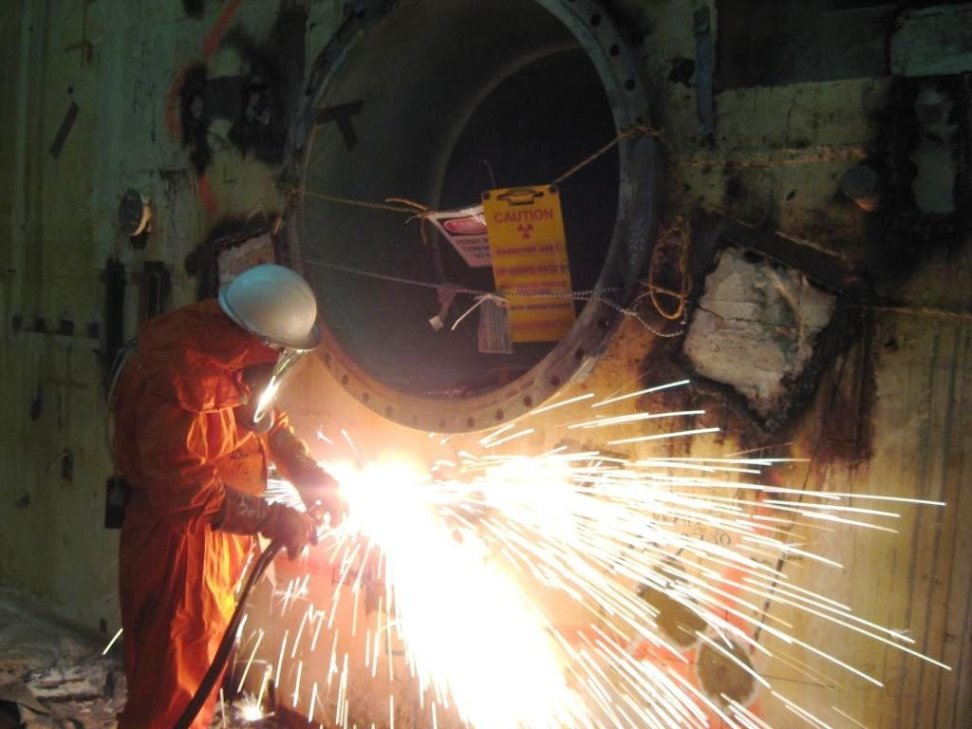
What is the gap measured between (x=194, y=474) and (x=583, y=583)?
3.74 feet

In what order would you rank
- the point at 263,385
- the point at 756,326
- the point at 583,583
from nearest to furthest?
the point at 756,326 → the point at 583,583 → the point at 263,385

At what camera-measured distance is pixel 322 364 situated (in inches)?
120

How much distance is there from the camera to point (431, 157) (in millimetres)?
3414

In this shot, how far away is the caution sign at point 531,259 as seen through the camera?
260cm

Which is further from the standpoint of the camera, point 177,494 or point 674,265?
point 177,494

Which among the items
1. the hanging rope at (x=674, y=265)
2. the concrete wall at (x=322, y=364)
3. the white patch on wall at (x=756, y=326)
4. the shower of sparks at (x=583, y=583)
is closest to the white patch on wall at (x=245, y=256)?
the concrete wall at (x=322, y=364)

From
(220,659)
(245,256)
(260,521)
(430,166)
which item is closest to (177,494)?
(260,521)

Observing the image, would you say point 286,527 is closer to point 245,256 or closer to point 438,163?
point 245,256

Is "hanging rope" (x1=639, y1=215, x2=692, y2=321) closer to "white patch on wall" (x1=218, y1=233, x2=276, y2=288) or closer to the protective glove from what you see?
the protective glove

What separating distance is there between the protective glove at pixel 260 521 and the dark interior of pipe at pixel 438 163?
52cm

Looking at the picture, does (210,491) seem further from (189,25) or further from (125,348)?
(189,25)

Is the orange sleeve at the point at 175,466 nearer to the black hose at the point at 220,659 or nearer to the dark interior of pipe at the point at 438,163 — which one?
the black hose at the point at 220,659

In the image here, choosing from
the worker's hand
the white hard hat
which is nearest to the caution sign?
the white hard hat

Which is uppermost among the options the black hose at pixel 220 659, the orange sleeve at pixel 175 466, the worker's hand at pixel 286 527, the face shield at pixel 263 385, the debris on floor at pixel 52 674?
the face shield at pixel 263 385
